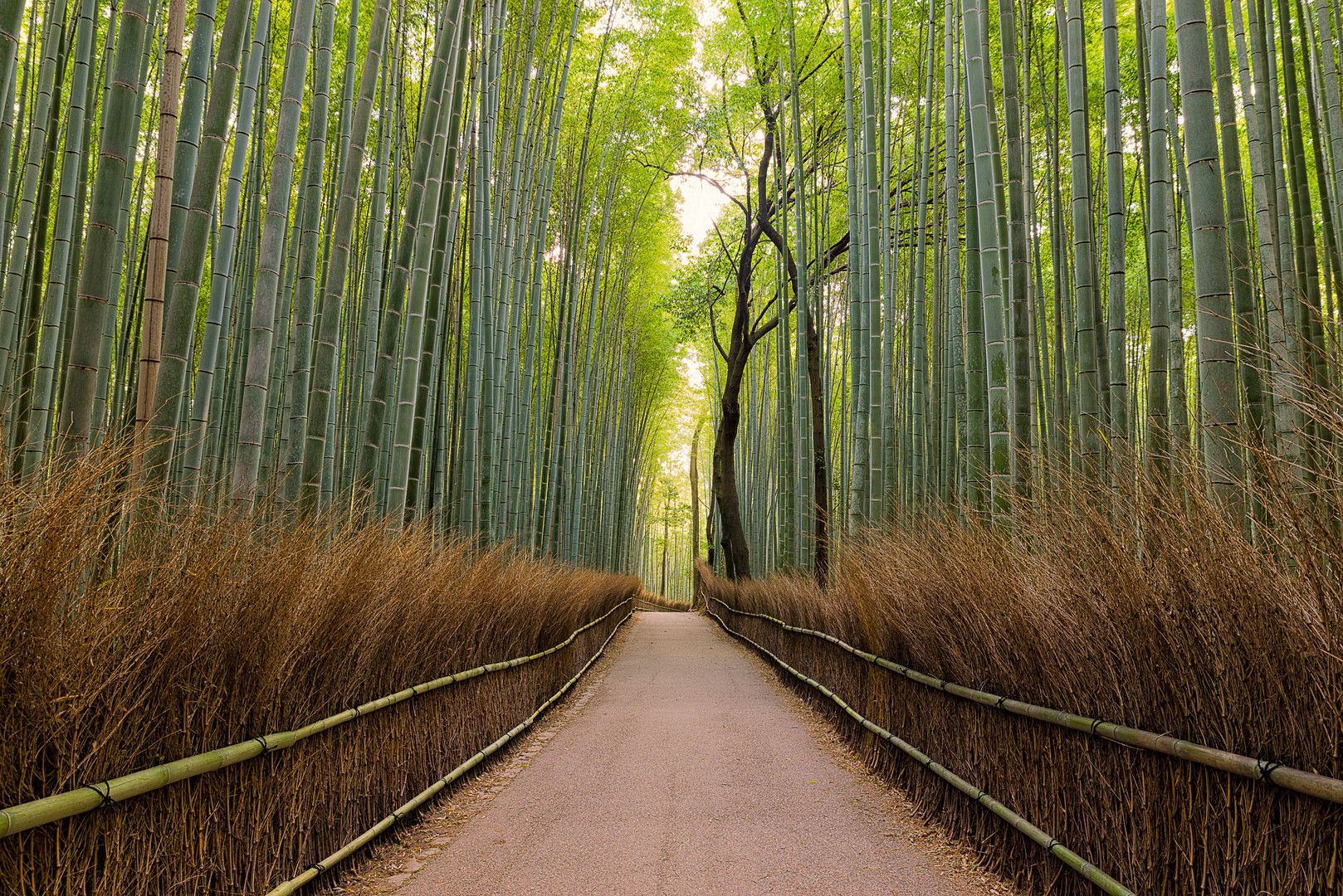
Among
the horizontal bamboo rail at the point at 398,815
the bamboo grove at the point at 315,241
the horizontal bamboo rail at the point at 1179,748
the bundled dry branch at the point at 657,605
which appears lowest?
the bundled dry branch at the point at 657,605

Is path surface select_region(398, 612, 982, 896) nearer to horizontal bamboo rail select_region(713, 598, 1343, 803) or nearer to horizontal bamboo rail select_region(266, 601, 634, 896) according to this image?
horizontal bamboo rail select_region(266, 601, 634, 896)

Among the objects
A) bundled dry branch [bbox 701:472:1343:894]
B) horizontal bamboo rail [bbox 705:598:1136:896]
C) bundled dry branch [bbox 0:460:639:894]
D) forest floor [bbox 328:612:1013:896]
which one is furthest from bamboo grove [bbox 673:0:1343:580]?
bundled dry branch [bbox 0:460:639:894]

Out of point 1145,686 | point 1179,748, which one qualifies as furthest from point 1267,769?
point 1145,686

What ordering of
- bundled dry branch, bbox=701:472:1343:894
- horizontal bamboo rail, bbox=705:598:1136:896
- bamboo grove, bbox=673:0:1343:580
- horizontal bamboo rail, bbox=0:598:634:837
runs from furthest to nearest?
bamboo grove, bbox=673:0:1343:580, horizontal bamboo rail, bbox=705:598:1136:896, bundled dry branch, bbox=701:472:1343:894, horizontal bamboo rail, bbox=0:598:634:837

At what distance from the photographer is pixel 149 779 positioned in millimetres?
1425

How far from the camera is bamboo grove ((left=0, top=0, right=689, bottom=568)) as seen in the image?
7.43ft

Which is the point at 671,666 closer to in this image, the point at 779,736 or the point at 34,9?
the point at 779,736

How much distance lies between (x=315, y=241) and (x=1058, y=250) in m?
4.32

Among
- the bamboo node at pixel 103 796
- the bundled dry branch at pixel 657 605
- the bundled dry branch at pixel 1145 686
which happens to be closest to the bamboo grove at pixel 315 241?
the bamboo node at pixel 103 796

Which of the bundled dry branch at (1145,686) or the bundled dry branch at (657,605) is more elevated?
the bundled dry branch at (1145,686)

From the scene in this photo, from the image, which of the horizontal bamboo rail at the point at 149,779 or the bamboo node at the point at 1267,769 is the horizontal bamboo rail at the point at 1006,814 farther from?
the horizontal bamboo rail at the point at 149,779

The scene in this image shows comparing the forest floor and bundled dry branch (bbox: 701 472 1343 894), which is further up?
bundled dry branch (bbox: 701 472 1343 894)

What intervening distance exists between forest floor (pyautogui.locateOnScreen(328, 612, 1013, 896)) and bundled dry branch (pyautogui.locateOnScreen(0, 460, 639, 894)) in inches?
12.0

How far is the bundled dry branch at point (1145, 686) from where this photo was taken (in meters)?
1.30
